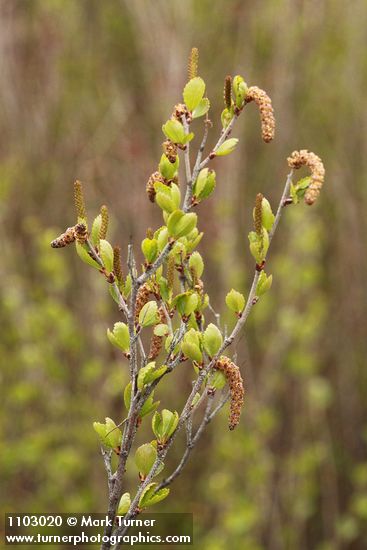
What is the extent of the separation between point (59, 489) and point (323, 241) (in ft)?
6.56

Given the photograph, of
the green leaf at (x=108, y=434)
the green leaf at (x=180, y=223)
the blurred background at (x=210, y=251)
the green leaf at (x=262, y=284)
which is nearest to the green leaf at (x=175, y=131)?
the green leaf at (x=180, y=223)

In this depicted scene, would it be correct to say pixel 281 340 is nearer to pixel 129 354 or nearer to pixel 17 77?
pixel 17 77

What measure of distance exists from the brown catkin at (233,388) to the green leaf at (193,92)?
377mm

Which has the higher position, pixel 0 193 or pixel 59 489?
pixel 0 193

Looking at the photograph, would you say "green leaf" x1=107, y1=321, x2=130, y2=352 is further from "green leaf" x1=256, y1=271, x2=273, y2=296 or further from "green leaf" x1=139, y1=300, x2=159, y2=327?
"green leaf" x1=256, y1=271, x2=273, y2=296

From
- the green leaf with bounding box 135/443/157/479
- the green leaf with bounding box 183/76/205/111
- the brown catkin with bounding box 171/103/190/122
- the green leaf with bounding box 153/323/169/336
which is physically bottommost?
the green leaf with bounding box 135/443/157/479

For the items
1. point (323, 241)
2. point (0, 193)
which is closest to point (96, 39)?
point (0, 193)

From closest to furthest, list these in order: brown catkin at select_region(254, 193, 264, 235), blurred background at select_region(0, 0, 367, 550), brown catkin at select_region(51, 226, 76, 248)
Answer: brown catkin at select_region(51, 226, 76, 248) → brown catkin at select_region(254, 193, 264, 235) → blurred background at select_region(0, 0, 367, 550)

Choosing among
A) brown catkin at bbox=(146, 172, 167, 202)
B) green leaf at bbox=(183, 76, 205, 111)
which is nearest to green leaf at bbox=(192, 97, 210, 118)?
Answer: green leaf at bbox=(183, 76, 205, 111)

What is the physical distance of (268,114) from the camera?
3.22ft

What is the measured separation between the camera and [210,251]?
3.52 m

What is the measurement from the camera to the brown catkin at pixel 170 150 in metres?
0.98

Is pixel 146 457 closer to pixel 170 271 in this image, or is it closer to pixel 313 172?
pixel 170 271

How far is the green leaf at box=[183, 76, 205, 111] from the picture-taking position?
99 centimetres
